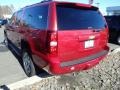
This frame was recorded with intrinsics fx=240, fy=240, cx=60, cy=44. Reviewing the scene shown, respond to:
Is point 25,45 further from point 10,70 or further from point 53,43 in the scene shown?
point 53,43

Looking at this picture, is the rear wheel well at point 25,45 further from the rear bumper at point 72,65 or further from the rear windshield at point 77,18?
the rear windshield at point 77,18

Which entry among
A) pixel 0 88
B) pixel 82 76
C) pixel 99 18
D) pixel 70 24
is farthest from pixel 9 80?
pixel 99 18

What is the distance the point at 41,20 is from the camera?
544cm

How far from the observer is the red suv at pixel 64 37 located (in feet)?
16.5

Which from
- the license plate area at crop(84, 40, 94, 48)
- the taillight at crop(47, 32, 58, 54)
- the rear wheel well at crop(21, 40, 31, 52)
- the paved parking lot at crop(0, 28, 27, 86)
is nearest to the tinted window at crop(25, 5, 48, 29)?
the taillight at crop(47, 32, 58, 54)

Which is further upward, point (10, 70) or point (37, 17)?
point (37, 17)

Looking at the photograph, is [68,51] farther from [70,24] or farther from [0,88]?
[0,88]

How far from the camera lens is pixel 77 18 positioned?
17.9 ft

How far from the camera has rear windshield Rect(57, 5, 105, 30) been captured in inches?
202

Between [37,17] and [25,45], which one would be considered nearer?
[37,17]

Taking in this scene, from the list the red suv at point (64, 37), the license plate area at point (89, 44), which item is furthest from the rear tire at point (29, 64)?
the license plate area at point (89, 44)

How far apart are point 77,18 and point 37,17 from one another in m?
0.98

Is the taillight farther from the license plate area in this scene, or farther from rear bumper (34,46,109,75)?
the license plate area

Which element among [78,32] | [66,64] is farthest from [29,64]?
[78,32]
